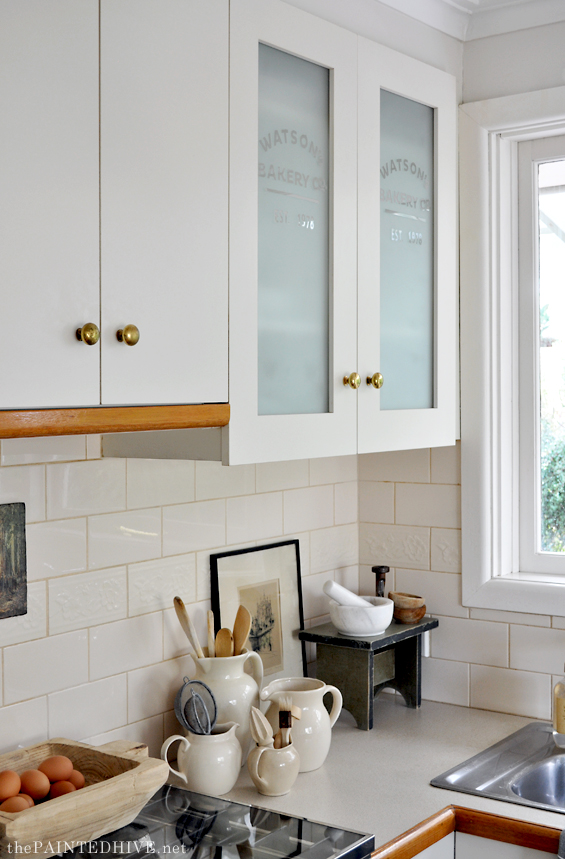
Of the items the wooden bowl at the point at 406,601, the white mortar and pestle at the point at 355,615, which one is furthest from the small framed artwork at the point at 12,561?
the wooden bowl at the point at 406,601

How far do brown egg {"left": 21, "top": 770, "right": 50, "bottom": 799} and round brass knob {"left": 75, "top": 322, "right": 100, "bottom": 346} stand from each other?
2.23ft

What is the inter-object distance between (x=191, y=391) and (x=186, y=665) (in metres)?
0.74

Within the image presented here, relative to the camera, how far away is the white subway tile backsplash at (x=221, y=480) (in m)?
1.92

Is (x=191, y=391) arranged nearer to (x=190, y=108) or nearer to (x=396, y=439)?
(x=190, y=108)

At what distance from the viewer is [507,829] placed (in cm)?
156

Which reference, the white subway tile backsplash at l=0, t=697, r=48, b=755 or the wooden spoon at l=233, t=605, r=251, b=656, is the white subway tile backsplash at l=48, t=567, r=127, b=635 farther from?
the wooden spoon at l=233, t=605, r=251, b=656

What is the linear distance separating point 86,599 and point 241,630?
0.33m

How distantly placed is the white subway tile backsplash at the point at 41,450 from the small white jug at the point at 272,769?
652 mm

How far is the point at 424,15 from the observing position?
6.66 feet

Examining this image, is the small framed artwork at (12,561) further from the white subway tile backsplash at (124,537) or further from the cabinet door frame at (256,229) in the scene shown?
the cabinet door frame at (256,229)

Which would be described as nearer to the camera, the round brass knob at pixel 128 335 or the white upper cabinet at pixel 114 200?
the white upper cabinet at pixel 114 200

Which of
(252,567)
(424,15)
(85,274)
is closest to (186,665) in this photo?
(252,567)

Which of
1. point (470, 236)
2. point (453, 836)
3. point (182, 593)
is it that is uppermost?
point (470, 236)

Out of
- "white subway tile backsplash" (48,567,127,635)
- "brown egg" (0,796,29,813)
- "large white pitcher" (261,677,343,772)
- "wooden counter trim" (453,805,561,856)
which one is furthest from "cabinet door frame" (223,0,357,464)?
"wooden counter trim" (453,805,561,856)
